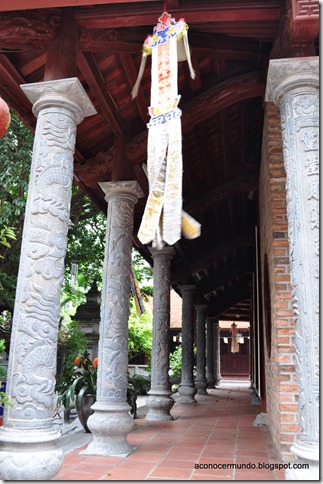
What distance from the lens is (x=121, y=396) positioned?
4367 millimetres

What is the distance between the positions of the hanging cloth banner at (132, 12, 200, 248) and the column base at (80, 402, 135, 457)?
2.16 meters

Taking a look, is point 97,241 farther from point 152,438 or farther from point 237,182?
point 152,438

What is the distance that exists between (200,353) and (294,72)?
1033 cm

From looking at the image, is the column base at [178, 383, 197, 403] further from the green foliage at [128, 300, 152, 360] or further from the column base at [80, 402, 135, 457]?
the green foliage at [128, 300, 152, 360]

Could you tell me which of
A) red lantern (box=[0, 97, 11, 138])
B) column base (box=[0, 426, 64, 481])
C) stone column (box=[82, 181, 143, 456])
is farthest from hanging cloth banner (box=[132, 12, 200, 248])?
stone column (box=[82, 181, 143, 456])

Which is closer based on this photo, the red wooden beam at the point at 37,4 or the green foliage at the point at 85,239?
the red wooden beam at the point at 37,4

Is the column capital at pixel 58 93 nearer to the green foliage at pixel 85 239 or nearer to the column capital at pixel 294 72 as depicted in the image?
the column capital at pixel 294 72

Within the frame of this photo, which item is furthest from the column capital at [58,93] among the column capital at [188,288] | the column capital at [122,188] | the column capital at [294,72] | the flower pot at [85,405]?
the column capital at [188,288]

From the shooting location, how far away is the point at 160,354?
6.95 m

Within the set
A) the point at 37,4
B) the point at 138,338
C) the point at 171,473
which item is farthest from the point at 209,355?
the point at 37,4

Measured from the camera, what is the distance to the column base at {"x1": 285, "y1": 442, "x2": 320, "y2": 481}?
2307mm

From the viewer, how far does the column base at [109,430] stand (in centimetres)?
417

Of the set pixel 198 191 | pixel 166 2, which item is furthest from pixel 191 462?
pixel 198 191

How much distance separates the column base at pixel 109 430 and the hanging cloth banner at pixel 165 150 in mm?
2159
